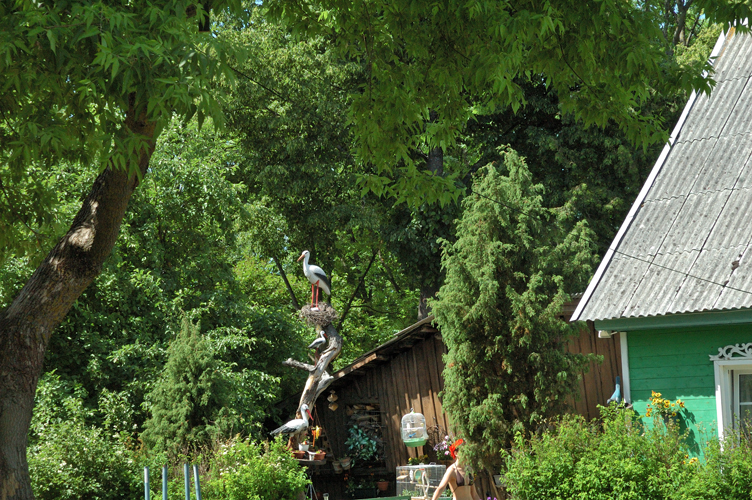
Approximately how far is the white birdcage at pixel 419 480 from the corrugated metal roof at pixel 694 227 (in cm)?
588

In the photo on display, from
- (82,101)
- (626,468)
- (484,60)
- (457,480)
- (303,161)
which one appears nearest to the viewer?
(82,101)

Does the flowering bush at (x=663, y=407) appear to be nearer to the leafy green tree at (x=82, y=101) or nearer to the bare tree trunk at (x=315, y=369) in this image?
the leafy green tree at (x=82, y=101)

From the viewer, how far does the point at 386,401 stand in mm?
16734

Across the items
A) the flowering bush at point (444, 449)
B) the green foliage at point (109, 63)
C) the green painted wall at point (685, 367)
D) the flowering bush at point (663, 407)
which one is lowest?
the flowering bush at point (444, 449)

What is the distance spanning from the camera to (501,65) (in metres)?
6.54

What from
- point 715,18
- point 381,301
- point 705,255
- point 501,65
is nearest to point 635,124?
point 715,18

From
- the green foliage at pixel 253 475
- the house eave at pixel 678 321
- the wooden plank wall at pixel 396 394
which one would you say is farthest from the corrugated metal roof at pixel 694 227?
the wooden plank wall at pixel 396 394

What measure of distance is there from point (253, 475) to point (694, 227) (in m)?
6.95

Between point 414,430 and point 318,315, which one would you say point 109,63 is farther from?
point 414,430

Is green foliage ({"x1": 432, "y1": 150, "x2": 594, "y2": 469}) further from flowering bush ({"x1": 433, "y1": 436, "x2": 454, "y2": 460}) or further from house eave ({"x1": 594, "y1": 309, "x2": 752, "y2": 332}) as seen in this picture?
flowering bush ({"x1": 433, "y1": 436, "x2": 454, "y2": 460})

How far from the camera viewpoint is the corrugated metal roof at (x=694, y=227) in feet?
28.3

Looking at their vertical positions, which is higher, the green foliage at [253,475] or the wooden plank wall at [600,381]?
the wooden plank wall at [600,381]

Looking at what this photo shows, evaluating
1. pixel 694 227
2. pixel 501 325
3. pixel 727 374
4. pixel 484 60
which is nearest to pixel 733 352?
pixel 727 374

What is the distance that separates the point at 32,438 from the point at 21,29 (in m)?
11.6
